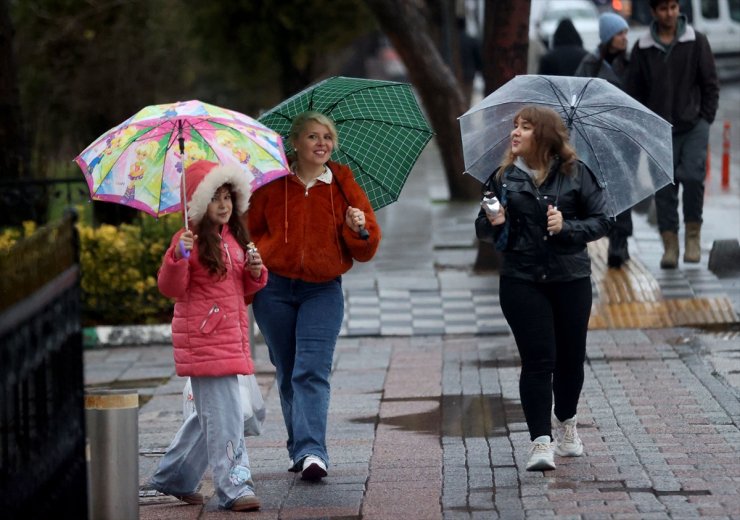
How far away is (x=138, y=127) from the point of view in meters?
6.27

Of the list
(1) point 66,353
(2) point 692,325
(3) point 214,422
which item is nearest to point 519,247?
(3) point 214,422

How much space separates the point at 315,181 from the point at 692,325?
4391 millimetres

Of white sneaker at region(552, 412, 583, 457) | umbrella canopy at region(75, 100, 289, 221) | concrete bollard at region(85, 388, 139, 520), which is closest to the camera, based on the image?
concrete bollard at region(85, 388, 139, 520)

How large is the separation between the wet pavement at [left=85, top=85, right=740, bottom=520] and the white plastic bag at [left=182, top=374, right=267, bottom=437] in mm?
293

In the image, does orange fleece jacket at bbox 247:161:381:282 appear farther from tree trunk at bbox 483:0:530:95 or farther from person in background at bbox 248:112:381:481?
tree trunk at bbox 483:0:530:95

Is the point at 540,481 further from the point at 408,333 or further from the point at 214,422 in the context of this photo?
the point at 408,333

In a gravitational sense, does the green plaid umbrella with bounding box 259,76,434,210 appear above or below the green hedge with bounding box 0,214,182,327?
above

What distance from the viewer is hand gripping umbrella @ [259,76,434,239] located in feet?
22.5

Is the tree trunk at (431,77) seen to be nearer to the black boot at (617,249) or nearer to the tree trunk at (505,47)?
the tree trunk at (505,47)

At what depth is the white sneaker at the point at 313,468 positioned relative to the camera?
6.46 metres

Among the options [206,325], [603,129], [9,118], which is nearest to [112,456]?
[206,325]

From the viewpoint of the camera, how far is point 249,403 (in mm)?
6305

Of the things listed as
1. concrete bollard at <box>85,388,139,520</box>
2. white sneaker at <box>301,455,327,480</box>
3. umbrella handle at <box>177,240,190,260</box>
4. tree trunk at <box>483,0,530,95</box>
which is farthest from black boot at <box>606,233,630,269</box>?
concrete bollard at <box>85,388,139,520</box>

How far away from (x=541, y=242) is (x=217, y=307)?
1.43 meters
